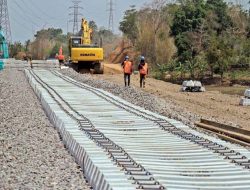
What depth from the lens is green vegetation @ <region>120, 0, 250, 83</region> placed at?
46594 millimetres

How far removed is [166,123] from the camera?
1545 centimetres

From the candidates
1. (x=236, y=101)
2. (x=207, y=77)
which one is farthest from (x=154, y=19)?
(x=236, y=101)

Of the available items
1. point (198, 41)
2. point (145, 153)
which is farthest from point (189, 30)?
point (145, 153)

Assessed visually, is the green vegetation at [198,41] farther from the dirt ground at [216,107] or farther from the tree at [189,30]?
the dirt ground at [216,107]

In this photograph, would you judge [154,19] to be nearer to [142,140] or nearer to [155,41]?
[155,41]

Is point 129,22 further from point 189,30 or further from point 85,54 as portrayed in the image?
point 85,54

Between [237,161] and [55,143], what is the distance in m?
4.30

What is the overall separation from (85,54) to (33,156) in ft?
123

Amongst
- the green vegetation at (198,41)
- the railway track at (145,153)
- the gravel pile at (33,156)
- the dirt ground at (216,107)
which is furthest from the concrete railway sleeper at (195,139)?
the green vegetation at (198,41)

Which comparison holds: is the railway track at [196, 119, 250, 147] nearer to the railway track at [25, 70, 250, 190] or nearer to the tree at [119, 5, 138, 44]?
the railway track at [25, 70, 250, 190]

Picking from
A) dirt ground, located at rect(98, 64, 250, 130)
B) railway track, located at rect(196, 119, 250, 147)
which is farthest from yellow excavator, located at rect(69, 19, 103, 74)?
railway track, located at rect(196, 119, 250, 147)

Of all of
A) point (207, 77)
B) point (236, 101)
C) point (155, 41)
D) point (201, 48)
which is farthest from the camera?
point (155, 41)

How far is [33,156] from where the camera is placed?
36.2 ft

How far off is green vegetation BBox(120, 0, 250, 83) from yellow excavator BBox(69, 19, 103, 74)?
6.51 m
